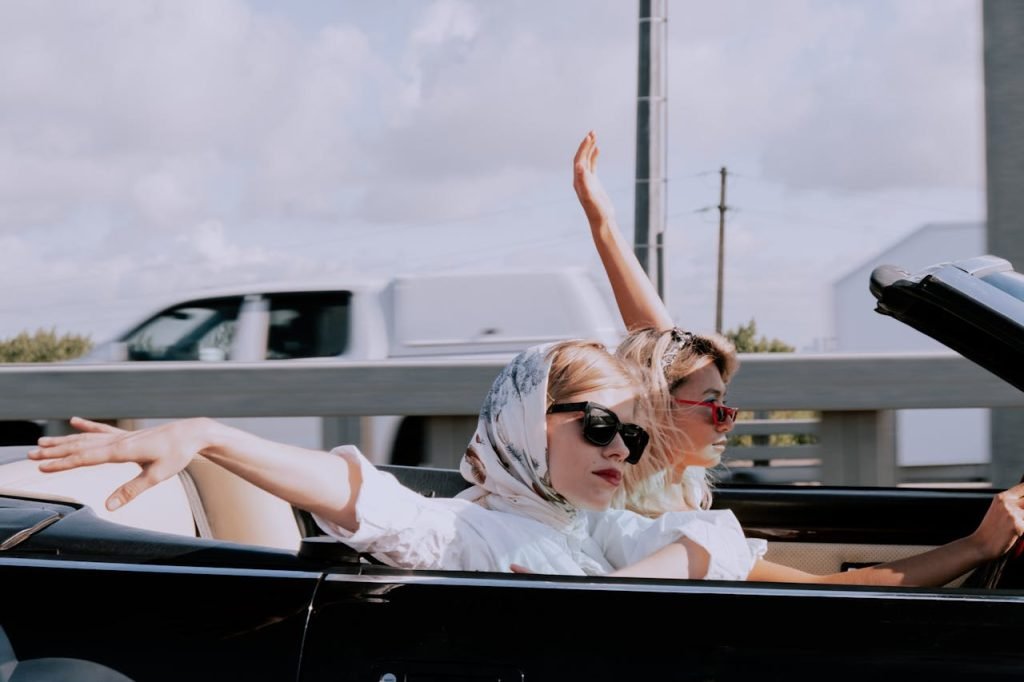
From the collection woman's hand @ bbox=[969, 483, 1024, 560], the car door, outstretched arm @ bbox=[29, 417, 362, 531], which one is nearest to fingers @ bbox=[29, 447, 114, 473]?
outstretched arm @ bbox=[29, 417, 362, 531]

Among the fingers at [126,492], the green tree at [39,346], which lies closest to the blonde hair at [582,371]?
the fingers at [126,492]

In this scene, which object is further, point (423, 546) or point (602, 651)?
point (423, 546)

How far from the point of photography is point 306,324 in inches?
274

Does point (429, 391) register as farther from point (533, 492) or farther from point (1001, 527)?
point (1001, 527)

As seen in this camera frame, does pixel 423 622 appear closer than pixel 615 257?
Yes

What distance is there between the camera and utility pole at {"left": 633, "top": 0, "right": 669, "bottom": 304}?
35.7ft

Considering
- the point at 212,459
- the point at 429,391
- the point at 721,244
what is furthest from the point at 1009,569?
the point at 721,244

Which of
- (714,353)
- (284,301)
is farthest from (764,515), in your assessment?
(284,301)

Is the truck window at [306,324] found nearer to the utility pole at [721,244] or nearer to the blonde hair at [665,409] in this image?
the blonde hair at [665,409]

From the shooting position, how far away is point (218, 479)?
2.48m

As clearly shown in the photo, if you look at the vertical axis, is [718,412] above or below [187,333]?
below

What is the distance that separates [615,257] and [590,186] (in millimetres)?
176

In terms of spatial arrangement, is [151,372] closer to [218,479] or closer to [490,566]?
[218,479]

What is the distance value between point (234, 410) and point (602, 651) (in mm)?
3609
